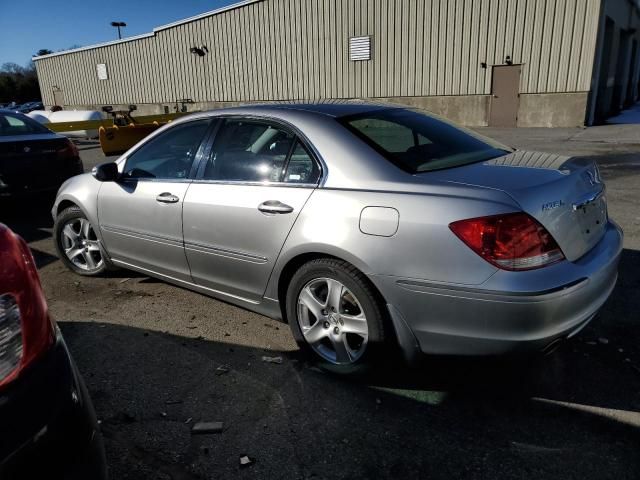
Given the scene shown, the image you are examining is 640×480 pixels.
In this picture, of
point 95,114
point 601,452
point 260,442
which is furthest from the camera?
point 95,114

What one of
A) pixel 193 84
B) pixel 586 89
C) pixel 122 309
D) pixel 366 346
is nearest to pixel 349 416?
pixel 366 346

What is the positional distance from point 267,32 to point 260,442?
2366 cm

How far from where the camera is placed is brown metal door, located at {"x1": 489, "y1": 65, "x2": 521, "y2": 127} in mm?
17906

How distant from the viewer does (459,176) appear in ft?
8.40

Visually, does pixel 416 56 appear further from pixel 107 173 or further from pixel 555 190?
pixel 555 190

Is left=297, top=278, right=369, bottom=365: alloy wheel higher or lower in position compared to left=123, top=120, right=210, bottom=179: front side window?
lower

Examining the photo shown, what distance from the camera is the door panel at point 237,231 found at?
2.92m

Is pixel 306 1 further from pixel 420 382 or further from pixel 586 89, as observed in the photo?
pixel 420 382

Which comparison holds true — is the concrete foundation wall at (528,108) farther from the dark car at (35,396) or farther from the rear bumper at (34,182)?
the dark car at (35,396)

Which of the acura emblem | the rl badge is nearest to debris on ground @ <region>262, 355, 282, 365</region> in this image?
the rl badge

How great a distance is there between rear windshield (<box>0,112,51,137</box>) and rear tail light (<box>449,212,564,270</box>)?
22.2ft

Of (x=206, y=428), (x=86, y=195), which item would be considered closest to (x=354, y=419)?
(x=206, y=428)

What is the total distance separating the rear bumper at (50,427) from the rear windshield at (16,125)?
6.44 m

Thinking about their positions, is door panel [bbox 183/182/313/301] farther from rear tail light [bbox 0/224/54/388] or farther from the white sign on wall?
the white sign on wall
